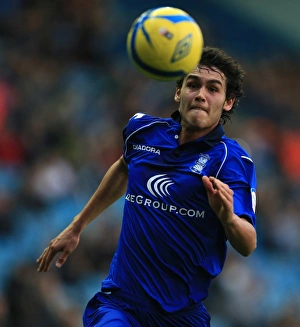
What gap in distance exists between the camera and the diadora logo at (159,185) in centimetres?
530

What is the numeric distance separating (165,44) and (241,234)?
1.38 m

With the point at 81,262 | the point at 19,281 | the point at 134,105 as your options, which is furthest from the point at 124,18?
the point at 19,281

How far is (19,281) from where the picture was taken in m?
9.42

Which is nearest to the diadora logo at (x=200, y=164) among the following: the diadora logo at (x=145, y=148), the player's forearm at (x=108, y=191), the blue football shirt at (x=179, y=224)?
the blue football shirt at (x=179, y=224)

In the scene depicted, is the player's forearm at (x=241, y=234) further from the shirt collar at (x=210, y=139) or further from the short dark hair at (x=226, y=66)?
the short dark hair at (x=226, y=66)

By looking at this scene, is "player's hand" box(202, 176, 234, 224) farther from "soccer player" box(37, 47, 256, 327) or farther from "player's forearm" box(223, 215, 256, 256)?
"soccer player" box(37, 47, 256, 327)

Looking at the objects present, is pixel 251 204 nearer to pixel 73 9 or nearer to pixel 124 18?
pixel 73 9

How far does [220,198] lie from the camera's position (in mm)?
4750

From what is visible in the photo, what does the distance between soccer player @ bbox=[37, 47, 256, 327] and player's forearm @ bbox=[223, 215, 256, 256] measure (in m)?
0.09

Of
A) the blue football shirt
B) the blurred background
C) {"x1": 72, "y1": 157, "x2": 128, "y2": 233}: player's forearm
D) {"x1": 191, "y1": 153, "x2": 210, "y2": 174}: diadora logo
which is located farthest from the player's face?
the blurred background

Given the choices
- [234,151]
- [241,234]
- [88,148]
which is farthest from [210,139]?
[88,148]

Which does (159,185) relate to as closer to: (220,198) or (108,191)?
(220,198)

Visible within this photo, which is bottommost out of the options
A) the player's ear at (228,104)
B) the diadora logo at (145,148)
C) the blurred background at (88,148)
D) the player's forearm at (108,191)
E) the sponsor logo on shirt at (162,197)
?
the blurred background at (88,148)

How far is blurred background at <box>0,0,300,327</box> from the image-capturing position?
10766 millimetres
